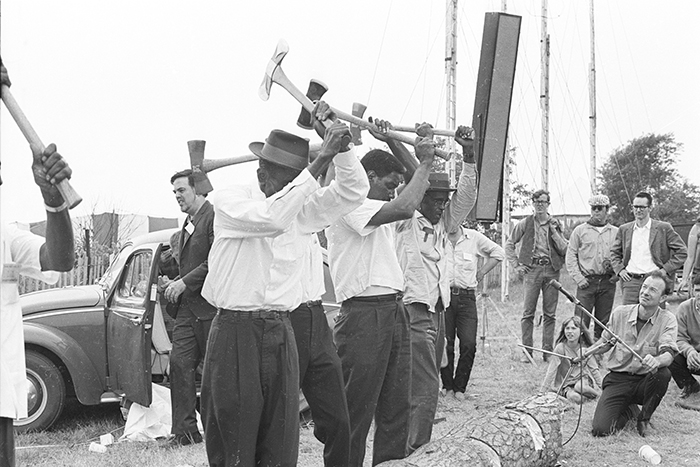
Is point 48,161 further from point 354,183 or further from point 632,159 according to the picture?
point 632,159

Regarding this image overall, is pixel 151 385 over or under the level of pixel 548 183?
under

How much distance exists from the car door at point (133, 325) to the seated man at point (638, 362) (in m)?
3.64

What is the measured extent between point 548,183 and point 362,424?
47.9 ft

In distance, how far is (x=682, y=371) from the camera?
7723mm

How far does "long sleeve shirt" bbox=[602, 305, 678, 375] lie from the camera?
261 inches

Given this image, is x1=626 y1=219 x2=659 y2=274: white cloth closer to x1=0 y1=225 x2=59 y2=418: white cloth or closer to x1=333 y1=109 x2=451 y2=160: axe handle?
x1=333 y1=109 x2=451 y2=160: axe handle

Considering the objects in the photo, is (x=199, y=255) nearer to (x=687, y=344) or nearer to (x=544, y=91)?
(x=687, y=344)

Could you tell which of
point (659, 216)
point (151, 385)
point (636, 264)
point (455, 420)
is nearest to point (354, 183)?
point (151, 385)

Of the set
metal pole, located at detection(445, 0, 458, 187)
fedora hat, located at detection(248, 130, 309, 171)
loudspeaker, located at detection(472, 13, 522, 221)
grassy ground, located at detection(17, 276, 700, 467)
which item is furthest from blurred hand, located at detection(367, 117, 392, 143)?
metal pole, located at detection(445, 0, 458, 187)

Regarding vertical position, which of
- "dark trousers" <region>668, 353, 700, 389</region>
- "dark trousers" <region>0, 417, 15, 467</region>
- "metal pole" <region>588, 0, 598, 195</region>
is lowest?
"dark trousers" <region>668, 353, 700, 389</region>

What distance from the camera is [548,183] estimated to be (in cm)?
1802

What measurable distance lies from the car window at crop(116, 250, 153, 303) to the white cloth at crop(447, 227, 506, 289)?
9.81 feet

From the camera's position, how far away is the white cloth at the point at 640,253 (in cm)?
889

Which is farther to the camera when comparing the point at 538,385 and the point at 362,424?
the point at 538,385
